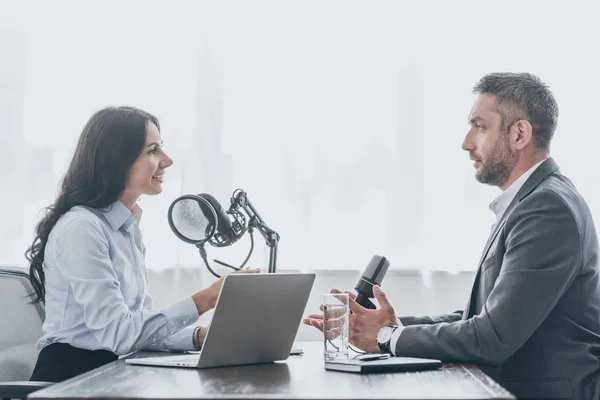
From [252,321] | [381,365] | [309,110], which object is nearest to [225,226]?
[252,321]

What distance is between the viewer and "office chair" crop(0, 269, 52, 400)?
2.11m

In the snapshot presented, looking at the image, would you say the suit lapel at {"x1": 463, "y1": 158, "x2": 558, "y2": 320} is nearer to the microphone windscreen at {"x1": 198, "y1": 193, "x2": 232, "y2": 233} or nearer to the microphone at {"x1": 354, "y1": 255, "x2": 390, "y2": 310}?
the microphone at {"x1": 354, "y1": 255, "x2": 390, "y2": 310}

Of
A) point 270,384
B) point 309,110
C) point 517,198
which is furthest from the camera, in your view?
point 309,110

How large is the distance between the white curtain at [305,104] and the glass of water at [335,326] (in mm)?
1505

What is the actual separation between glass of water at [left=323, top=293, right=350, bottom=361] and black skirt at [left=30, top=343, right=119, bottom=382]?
633mm

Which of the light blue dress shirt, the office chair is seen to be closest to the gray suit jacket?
the light blue dress shirt

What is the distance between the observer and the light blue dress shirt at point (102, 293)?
1832mm

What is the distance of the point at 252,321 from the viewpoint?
5.28 ft

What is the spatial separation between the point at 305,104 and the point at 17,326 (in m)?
1.65

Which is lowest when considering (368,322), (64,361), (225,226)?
(64,361)

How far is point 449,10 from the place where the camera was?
11.0 ft

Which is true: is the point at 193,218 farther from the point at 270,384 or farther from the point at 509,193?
the point at 509,193

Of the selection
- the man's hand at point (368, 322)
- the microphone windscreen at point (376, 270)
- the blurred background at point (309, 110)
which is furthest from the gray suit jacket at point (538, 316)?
the blurred background at point (309, 110)

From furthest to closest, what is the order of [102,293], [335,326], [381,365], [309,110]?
[309,110], [102,293], [335,326], [381,365]
